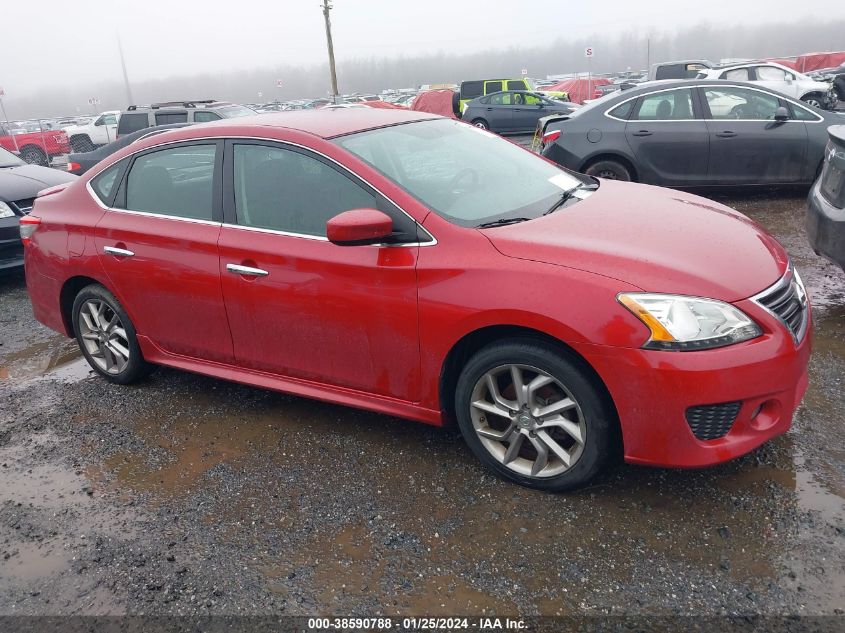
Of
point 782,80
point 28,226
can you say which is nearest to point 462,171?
point 28,226

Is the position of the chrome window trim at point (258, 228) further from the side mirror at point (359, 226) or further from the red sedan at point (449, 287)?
the side mirror at point (359, 226)

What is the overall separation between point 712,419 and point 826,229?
95.1 inches

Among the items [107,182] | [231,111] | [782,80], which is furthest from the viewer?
[782,80]

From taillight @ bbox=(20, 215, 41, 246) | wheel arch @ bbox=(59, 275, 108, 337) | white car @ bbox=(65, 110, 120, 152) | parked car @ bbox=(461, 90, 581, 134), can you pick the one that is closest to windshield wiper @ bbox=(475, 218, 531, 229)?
wheel arch @ bbox=(59, 275, 108, 337)

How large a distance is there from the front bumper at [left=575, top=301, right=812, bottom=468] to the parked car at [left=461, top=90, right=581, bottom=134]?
19159 millimetres

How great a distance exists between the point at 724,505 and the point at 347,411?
6.64ft

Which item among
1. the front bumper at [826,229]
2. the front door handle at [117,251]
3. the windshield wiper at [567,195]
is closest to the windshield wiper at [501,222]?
the windshield wiper at [567,195]

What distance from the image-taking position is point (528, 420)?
290 cm

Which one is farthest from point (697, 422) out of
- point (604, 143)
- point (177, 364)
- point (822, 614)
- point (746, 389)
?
point (604, 143)

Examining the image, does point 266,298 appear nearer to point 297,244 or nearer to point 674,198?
point 297,244

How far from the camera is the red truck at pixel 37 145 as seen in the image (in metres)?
24.1

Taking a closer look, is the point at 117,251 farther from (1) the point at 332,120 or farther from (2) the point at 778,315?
(2) the point at 778,315

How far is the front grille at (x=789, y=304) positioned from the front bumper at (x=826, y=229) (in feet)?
4.78

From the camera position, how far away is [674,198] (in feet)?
11.8
